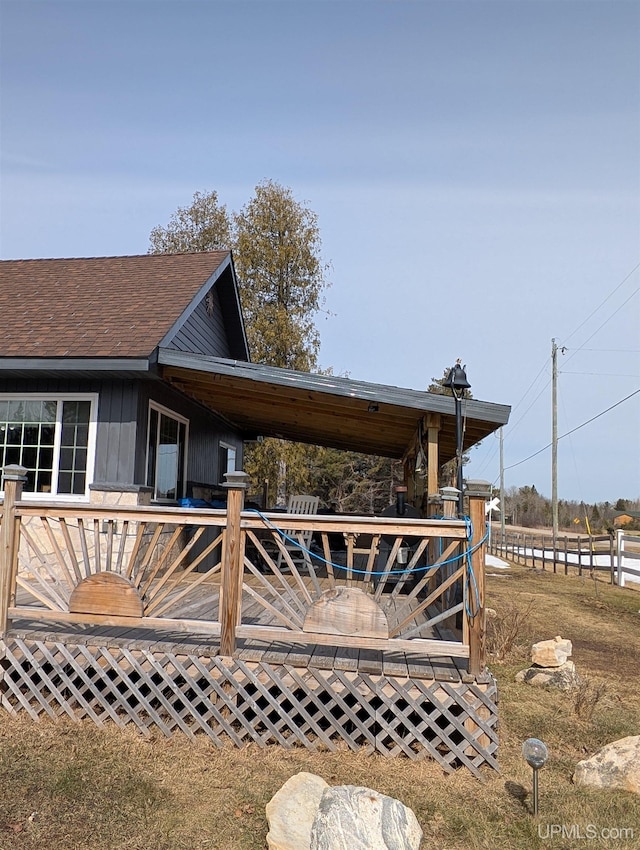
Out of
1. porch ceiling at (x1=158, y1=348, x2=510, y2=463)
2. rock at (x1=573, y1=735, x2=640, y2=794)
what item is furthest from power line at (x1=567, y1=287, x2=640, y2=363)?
rock at (x1=573, y1=735, x2=640, y2=794)

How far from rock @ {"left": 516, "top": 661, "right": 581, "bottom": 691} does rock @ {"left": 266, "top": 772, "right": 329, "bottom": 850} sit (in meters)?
3.13

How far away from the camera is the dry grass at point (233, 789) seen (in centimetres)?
288

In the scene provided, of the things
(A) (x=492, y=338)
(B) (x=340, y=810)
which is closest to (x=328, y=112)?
(B) (x=340, y=810)

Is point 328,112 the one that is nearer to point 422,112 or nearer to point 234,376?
point 422,112

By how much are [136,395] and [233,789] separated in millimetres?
4760

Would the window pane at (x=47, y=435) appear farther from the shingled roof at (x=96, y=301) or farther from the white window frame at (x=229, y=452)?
the white window frame at (x=229, y=452)

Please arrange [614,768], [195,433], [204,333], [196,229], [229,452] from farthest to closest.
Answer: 1. [196,229]
2. [229,452]
3. [204,333]
4. [195,433]
5. [614,768]

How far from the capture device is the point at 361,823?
254 cm

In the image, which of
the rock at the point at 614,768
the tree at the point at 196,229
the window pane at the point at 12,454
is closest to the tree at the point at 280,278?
the tree at the point at 196,229

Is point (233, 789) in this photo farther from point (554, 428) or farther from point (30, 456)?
point (554, 428)

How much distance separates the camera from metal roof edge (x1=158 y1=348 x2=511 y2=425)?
593 cm

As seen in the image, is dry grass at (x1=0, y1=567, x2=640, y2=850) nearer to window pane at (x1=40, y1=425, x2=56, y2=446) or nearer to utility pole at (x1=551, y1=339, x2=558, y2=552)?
window pane at (x1=40, y1=425, x2=56, y2=446)

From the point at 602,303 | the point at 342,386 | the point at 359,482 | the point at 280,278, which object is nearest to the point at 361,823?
the point at 342,386

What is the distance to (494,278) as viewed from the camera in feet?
60.1
